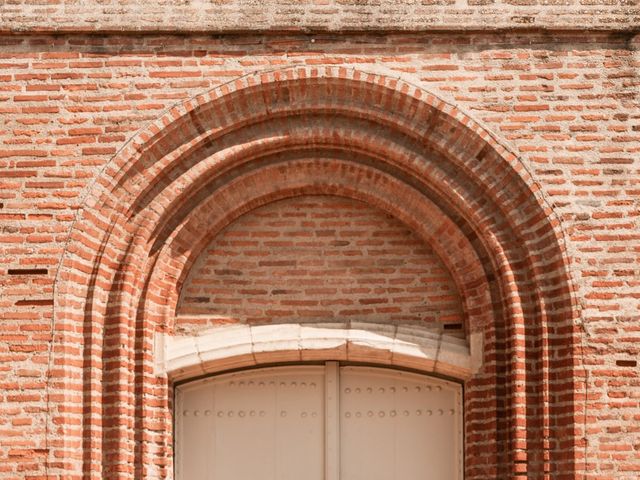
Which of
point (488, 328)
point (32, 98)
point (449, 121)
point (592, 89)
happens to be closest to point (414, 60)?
point (449, 121)

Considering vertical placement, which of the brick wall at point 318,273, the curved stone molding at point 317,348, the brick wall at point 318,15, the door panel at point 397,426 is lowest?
the door panel at point 397,426

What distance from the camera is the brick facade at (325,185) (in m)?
9.49

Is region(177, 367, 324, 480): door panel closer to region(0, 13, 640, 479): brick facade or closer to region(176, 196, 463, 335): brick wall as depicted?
region(0, 13, 640, 479): brick facade

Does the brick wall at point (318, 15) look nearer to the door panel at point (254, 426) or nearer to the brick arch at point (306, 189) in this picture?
the brick arch at point (306, 189)

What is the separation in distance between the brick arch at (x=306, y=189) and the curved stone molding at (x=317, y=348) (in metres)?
0.16

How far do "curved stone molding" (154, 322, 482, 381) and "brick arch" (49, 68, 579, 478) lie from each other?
0.16 metres

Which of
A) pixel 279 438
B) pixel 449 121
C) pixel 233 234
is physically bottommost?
pixel 279 438

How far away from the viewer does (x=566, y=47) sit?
9.84 m

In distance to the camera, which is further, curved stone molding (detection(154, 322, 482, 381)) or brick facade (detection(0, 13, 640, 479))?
curved stone molding (detection(154, 322, 482, 381))

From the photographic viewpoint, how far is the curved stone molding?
32.1ft

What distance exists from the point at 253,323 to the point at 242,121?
1463 mm

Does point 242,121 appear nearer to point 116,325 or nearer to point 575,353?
point 116,325

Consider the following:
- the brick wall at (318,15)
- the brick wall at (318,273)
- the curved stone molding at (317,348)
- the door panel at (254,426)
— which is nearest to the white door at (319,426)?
the door panel at (254,426)

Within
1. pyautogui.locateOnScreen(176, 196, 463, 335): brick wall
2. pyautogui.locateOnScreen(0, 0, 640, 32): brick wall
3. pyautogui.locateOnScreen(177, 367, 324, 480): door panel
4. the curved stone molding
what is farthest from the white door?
pyautogui.locateOnScreen(0, 0, 640, 32): brick wall
